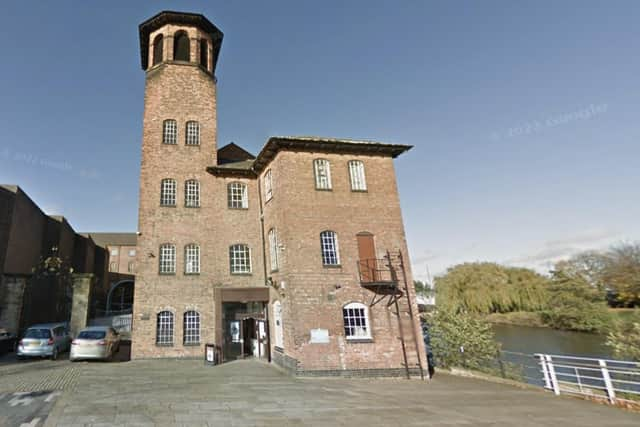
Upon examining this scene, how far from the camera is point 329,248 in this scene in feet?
43.9

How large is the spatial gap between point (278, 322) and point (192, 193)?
7.92 metres

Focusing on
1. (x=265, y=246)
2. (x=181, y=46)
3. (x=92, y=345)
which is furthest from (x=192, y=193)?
(x=181, y=46)

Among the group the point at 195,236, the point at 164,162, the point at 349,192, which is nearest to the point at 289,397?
the point at 349,192

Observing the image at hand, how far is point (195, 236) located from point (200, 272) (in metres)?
1.81

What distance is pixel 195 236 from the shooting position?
1596 cm

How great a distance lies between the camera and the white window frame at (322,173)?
1408 cm

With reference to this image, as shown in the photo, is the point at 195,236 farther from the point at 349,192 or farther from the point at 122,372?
the point at 349,192

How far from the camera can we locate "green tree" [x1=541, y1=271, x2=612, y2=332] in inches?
1101

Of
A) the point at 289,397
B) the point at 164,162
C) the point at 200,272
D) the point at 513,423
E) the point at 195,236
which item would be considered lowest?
the point at 513,423

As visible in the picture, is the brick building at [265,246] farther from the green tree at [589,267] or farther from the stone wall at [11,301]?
the green tree at [589,267]

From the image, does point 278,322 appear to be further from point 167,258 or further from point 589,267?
point 589,267

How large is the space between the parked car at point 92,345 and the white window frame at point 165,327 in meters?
1.89

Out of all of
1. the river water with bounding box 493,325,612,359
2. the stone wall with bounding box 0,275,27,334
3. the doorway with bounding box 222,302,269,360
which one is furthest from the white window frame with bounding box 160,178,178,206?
the river water with bounding box 493,325,612,359

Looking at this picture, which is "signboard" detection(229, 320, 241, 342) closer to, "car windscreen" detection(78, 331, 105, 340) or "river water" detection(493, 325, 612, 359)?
"car windscreen" detection(78, 331, 105, 340)
